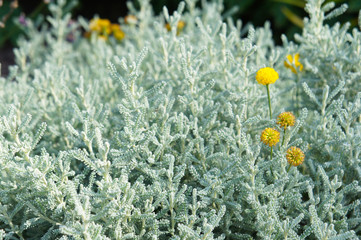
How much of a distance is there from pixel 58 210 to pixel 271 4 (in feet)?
10.1

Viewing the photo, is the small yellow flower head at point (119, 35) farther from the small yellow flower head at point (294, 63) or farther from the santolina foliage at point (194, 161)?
the small yellow flower head at point (294, 63)

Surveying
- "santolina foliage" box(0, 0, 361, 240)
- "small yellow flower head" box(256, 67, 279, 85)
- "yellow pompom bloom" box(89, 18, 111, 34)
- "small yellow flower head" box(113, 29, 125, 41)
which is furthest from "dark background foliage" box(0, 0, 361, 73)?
"small yellow flower head" box(256, 67, 279, 85)

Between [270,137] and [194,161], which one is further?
[194,161]

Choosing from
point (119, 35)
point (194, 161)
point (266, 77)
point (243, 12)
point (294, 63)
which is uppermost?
point (243, 12)

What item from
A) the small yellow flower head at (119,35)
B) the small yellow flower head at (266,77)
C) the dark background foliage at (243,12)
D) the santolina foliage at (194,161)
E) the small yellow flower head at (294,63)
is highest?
the dark background foliage at (243,12)

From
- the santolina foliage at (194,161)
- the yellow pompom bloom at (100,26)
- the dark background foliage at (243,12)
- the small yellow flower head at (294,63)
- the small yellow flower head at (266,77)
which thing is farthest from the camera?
the dark background foliage at (243,12)

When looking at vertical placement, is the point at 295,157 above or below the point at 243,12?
below

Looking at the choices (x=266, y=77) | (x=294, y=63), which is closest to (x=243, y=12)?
(x=294, y=63)

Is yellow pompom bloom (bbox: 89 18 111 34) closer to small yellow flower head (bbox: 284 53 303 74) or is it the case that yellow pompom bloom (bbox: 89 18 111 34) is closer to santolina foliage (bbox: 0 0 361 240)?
santolina foliage (bbox: 0 0 361 240)

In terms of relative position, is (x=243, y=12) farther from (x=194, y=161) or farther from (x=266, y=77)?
(x=194, y=161)

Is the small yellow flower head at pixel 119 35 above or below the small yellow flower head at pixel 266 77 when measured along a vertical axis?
above

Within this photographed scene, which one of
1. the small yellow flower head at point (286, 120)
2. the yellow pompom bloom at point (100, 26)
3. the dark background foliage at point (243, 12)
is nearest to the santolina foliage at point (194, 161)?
the small yellow flower head at point (286, 120)

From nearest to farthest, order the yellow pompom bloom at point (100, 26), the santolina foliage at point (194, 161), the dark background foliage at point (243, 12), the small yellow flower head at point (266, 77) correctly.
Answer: the santolina foliage at point (194, 161)
the small yellow flower head at point (266, 77)
the yellow pompom bloom at point (100, 26)
the dark background foliage at point (243, 12)

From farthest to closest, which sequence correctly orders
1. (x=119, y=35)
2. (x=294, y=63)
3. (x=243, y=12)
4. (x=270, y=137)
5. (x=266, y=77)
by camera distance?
(x=243, y=12)
(x=119, y=35)
(x=294, y=63)
(x=266, y=77)
(x=270, y=137)
